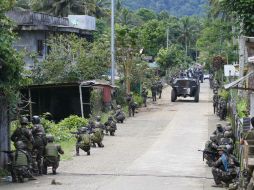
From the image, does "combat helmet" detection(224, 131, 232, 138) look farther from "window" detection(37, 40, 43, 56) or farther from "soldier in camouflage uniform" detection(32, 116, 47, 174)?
"window" detection(37, 40, 43, 56)

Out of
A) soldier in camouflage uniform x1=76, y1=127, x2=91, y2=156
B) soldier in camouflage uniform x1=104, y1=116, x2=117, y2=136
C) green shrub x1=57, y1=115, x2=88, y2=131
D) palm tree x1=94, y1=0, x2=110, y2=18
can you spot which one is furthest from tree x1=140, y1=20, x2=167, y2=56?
soldier in camouflage uniform x1=76, y1=127, x2=91, y2=156

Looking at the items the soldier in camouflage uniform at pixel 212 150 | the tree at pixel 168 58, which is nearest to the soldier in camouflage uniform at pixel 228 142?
the soldier in camouflage uniform at pixel 212 150

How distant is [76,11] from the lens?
2454 inches

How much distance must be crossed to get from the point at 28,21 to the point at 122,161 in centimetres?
2405

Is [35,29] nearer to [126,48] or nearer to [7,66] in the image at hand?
[126,48]

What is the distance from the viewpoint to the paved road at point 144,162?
16547mm

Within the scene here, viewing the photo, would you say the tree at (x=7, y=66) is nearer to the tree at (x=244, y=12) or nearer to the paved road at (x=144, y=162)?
the paved road at (x=144, y=162)

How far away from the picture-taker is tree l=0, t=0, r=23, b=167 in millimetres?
16609

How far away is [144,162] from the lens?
816 inches

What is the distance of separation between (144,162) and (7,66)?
6004 mm

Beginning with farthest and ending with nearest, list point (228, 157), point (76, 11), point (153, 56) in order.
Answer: point (153, 56) → point (76, 11) → point (228, 157)

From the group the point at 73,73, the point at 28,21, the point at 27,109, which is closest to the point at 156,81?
the point at 28,21

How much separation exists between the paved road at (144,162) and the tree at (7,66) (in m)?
2.33

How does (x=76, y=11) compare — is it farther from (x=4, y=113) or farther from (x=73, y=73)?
(x=4, y=113)
